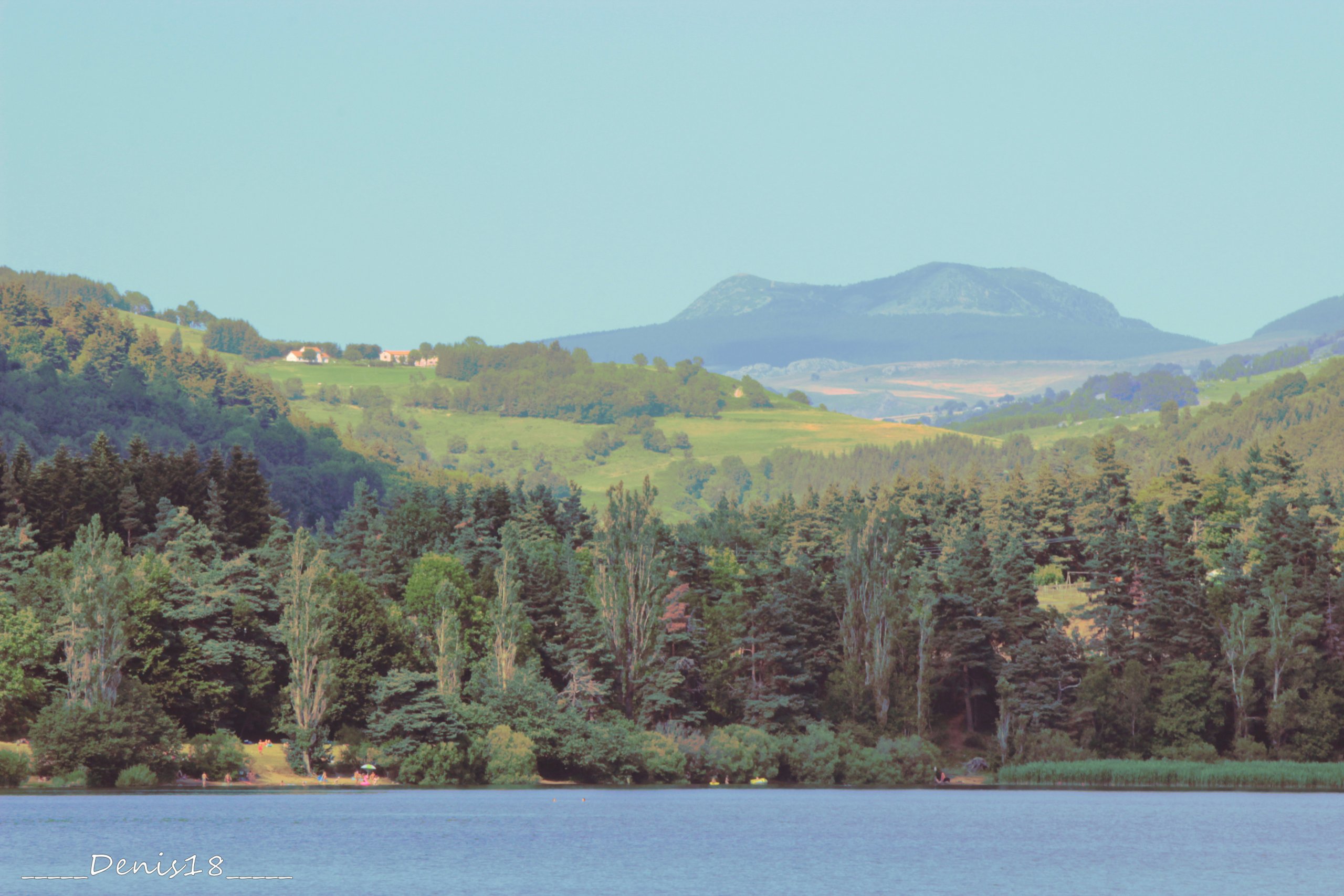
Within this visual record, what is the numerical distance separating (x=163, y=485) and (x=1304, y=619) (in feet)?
273

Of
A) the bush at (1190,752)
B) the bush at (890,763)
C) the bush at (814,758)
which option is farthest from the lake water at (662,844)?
the bush at (1190,752)

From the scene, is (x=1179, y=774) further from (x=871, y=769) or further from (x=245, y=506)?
(x=245, y=506)

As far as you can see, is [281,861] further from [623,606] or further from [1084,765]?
[1084,765]

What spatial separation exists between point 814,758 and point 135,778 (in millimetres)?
41819

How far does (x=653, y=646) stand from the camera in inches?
4193

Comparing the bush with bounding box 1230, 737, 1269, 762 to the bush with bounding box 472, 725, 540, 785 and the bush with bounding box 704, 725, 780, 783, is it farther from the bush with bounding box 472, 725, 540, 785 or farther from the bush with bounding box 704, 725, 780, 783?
the bush with bounding box 472, 725, 540, 785

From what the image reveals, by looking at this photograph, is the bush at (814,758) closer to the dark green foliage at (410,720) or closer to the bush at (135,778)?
the dark green foliage at (410,720)

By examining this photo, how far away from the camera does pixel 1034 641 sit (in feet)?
379

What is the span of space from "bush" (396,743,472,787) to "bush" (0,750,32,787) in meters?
20.0

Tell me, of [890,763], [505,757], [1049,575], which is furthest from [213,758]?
[1049,575]

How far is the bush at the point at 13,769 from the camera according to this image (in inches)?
3344

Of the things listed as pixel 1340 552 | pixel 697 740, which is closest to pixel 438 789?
pixel 697 740

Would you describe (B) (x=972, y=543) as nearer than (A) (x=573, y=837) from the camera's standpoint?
No

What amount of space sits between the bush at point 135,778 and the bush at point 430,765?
14.6m
